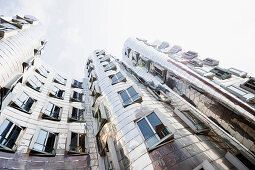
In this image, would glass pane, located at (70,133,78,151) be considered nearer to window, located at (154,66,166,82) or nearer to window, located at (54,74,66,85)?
window, located at (54,74,66,85)

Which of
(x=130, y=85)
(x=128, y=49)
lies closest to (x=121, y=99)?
(x=130, y=85)

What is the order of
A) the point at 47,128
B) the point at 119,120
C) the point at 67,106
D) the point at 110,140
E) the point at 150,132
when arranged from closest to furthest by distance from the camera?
the point at 150,132 < the point at 110,140 < the point at 119,120 < the point at 47,128 < the point at 67,106

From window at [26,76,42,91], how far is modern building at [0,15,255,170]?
0.11 meters

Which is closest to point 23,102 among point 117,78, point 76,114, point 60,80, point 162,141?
point 76,114

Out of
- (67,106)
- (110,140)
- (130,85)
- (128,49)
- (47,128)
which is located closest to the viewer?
(110,140)

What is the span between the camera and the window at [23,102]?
38.6ft

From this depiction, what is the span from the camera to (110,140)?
373 inches

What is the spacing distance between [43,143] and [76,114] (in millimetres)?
5066

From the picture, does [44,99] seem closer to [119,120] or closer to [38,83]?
[38,83]

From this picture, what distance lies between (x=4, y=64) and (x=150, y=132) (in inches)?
448

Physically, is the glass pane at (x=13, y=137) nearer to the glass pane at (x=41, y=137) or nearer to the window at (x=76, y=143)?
the glass pane at (x=41, y=137)

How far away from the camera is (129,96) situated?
12.6 m

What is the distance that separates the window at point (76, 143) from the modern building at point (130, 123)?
0.26 feet

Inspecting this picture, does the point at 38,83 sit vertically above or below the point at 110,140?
above
